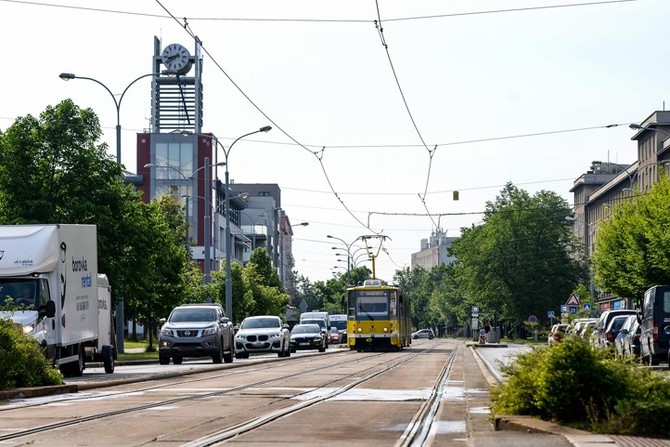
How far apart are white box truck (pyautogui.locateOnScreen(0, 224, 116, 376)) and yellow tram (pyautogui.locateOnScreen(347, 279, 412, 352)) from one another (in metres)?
31.2

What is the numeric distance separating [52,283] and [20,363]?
621cm

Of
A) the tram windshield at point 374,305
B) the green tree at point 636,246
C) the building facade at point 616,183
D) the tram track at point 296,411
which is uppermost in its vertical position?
the building facade at point 616,183

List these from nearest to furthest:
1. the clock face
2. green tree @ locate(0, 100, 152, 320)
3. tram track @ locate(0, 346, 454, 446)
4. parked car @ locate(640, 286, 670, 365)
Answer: tram track @ locate(0, 346, 454, 446)
parked car @ locate(640, 286, 670, 365)
green tree @ locate(0, 100, 152, 320)
the clock face

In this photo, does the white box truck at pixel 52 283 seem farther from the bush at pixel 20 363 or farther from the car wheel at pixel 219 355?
the car wheel at pixel 219 355

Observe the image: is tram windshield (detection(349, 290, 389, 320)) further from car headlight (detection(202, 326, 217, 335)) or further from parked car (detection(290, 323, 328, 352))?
car headlight (detection(202, 326, 217, 335))

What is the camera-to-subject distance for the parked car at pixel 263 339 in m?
53.0

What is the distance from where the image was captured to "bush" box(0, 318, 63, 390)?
2266cm

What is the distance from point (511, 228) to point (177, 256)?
64.2m

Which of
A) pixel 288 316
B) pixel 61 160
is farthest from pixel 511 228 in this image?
pixel 61 160

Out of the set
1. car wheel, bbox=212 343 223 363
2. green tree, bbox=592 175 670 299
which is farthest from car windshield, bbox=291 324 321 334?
car wheel, bbox=212 343 223 363

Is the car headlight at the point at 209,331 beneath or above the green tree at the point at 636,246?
beneath

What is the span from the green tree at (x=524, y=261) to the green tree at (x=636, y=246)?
4044 centimetres

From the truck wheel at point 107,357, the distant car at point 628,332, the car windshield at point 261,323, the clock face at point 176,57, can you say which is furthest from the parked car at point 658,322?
the clock face at point 176,57

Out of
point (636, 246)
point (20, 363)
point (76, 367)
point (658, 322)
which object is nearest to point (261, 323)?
point (636, 246)
